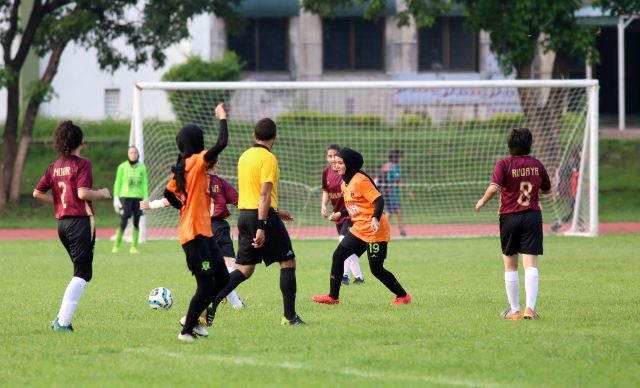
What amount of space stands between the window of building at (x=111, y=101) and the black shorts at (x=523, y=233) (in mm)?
35134

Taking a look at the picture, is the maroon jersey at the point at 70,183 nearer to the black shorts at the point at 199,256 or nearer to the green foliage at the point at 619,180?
the black shorts at the point at 199,256

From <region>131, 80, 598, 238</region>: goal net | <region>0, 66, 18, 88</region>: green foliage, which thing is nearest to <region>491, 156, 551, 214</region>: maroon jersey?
<region>131, 80, 598, 238</region>: goal net

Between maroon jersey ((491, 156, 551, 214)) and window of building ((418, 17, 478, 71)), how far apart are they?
35.0 meters

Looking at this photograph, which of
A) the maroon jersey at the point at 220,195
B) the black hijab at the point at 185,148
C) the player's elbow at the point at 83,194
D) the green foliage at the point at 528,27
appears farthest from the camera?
the green foliage at the point at 528,27

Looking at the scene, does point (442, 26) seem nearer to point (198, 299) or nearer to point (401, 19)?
point (401, 19)

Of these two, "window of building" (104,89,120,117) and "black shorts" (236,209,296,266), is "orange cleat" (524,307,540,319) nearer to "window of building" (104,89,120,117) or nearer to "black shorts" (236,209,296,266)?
"black shorts" (236,209,296,266)

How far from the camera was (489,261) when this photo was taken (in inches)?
738

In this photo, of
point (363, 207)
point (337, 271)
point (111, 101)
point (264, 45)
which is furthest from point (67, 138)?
point (264, 45)

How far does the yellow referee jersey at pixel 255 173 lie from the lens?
10.4 m

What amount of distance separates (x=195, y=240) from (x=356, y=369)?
1.95 m

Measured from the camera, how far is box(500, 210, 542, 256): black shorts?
36.2 ft

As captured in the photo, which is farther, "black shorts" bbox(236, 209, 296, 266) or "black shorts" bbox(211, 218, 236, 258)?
"black shorts" bbox(211, 218, 236, 258)

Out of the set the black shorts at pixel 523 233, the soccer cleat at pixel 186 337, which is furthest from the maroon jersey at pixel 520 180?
the soccer cleat at pixel 186 337

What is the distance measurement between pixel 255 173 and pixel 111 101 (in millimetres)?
35446
